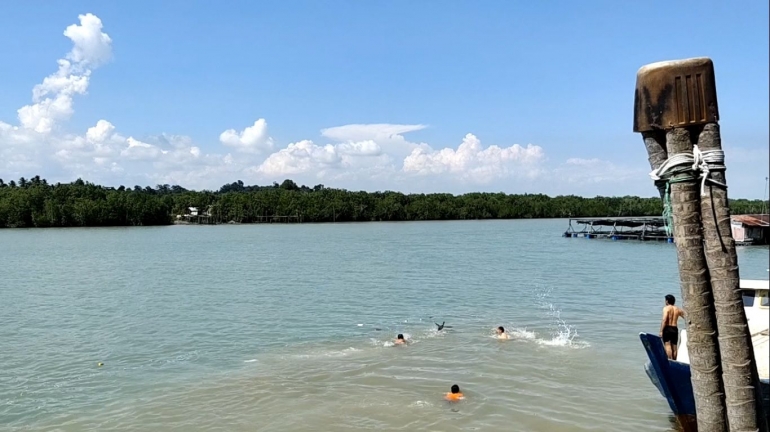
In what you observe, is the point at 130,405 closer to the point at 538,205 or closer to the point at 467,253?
the point at 467,253

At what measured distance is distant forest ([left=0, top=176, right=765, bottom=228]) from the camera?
14462cm

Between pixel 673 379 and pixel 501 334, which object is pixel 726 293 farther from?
pixel 501 334

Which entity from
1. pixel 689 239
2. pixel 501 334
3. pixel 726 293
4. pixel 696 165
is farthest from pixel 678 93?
pixel 501 334

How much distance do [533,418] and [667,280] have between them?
100 feet

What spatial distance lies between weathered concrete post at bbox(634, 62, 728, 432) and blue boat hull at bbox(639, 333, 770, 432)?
18.9 feet

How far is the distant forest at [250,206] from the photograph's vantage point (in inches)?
5694

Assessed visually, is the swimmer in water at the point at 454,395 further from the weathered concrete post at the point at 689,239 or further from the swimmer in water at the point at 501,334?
the weathered concrete post at the point at 689,239

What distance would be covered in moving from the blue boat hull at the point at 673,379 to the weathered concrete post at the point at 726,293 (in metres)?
5.85

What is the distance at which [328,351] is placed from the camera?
833 inches

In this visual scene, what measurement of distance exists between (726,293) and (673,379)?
7386 millimetres

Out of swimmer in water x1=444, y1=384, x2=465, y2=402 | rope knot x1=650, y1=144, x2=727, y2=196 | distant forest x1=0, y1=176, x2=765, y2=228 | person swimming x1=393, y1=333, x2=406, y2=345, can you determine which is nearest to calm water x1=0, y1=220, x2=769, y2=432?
swimmer in water x1=444, y1=384, x2=465, y2=402

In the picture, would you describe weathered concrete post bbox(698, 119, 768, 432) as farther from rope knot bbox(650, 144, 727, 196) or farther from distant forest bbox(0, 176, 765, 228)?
distant forest bbox(0, 176, 765, 228)

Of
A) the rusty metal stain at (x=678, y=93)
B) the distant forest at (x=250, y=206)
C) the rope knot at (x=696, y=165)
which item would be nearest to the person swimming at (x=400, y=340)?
the rope knot at (x=696, y=165)

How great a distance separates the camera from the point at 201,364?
19.8m
